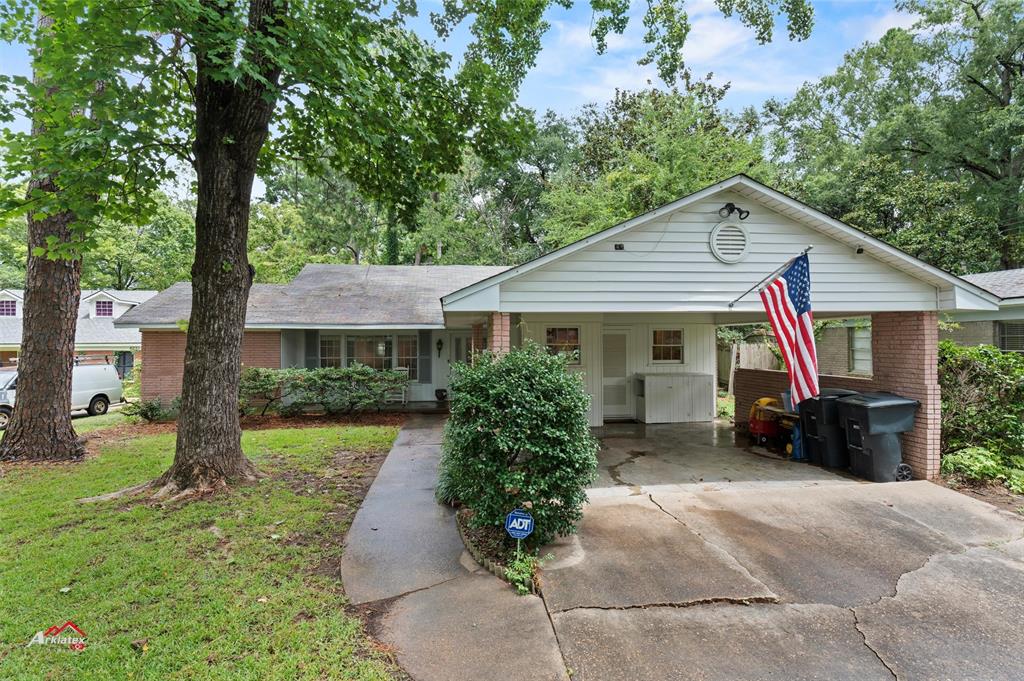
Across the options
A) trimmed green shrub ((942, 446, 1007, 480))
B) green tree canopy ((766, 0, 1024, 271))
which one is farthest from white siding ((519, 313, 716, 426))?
green tree canopy ((766, 0, 1024, 271))

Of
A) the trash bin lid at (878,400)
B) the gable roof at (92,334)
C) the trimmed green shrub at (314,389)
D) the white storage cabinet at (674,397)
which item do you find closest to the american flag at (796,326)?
the trash bin lid at (878,400)

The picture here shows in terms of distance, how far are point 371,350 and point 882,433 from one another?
12102 mm

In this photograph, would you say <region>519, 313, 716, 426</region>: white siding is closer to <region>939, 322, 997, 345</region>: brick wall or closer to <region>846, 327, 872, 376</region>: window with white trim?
<region>939, 322, 997, 345</region>: brick wall

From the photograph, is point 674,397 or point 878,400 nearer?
point 878,400

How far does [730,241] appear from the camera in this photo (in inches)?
251

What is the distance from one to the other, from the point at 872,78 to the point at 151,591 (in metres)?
33.9

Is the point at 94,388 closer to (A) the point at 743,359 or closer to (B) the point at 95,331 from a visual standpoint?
(B) the point at 95,331

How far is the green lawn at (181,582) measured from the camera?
2775mm

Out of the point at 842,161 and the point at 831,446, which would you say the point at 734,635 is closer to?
the point at 831,446

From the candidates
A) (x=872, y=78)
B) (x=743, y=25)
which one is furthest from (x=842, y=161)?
(x=743, y=25)

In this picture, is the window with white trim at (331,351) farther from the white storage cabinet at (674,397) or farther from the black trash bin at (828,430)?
the black trash bin at (828,430)

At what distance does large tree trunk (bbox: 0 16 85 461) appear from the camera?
745 cm

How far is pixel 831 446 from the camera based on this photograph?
712 centimetres

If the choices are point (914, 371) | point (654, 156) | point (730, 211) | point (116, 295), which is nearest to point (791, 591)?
point (730, 211)
